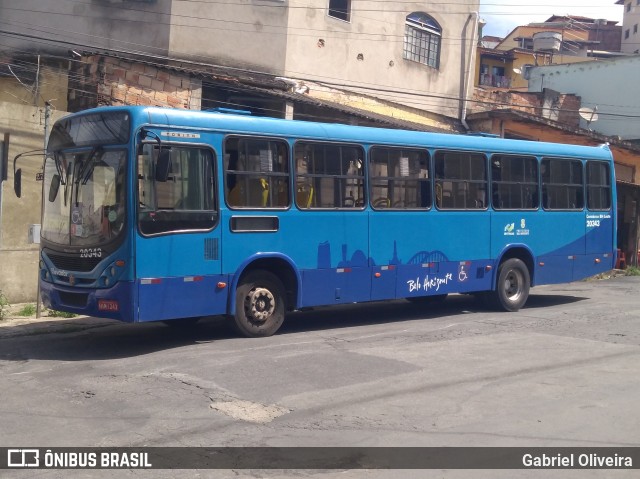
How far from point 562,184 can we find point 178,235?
9.03 meters

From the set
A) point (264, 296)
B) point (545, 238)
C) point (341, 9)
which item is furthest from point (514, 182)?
point (341, 9)

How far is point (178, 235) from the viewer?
34.3 ft

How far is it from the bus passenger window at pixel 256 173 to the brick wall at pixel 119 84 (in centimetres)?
729

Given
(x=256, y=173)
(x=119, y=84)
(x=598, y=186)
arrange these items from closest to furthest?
(x=256, y=173)
(x=598, y=186)
(x=119, y=84)

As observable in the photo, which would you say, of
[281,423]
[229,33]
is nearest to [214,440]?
[281,423]

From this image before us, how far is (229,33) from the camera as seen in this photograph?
901 inches

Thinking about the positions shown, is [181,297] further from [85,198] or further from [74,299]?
[85,198]

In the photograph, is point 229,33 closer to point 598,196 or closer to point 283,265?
point 598,196

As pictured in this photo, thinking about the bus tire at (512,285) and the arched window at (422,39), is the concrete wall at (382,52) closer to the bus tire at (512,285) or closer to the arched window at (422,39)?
the arched window at (422,39)

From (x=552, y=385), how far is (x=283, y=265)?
14.7ft

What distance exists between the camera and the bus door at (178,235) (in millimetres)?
10078

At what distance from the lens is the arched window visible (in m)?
28.3

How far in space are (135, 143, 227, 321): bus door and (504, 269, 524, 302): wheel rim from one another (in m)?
6.65

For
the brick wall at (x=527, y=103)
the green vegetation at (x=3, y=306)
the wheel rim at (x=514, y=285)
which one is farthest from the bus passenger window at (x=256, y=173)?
the brick wall at (x=527, y=103)
